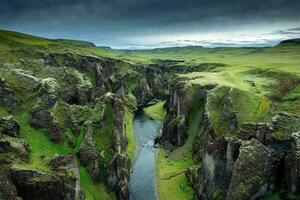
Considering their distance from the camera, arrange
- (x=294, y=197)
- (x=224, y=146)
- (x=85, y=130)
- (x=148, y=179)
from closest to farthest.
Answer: (x=294, y=197) < (x=224, y=146) < (x=85, y=130) < (x=148, y=179)

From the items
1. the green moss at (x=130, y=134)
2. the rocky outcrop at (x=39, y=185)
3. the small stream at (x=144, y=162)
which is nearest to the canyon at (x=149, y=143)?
the rocky outcrop at (x=39, y=185)

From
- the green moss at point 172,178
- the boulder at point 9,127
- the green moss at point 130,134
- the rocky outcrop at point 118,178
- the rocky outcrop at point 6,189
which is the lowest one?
the green moss at point 130,134

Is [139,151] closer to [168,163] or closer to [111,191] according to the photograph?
[168,163]

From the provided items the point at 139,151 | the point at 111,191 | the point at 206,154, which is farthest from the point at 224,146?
the point at 139,151

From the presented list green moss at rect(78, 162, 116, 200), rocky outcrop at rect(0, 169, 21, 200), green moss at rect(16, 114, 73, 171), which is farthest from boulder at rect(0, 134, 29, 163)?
green moss at rect(78, 162, 116, 200)

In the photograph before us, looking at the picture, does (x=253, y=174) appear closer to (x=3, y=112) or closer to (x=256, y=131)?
(x=256, y=131)

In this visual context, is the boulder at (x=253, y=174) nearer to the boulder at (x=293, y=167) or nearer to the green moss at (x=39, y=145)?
the boulder at (x=293, y=167)

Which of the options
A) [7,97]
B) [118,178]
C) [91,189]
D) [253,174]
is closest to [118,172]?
[118,178]
